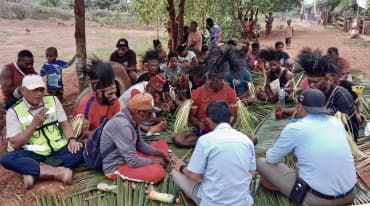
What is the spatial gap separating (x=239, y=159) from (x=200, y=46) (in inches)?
293

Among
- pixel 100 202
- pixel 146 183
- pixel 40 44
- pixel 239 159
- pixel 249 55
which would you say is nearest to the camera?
pixel 239 159

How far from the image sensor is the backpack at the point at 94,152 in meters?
3.96

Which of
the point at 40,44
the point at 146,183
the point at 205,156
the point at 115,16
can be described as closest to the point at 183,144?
the point at 146,183

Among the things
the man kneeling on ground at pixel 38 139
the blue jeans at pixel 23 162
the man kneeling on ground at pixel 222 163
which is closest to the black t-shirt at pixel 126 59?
the man kneeling on ground at pixel 38 139

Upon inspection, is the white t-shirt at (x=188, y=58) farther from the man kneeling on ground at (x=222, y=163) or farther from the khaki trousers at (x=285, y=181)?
the man kneeling on ground at (x=222, y=163)

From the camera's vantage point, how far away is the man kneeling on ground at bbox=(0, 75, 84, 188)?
12.5ft

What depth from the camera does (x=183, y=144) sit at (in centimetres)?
471

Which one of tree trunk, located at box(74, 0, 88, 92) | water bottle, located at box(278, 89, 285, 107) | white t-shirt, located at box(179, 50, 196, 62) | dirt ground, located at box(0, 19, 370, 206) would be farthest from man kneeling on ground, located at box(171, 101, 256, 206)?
white t-shirt, located at box(179, 50, 196, 62)

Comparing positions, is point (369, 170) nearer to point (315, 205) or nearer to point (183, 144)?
point (315, 205)

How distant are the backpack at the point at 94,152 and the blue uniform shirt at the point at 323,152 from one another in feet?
5.87

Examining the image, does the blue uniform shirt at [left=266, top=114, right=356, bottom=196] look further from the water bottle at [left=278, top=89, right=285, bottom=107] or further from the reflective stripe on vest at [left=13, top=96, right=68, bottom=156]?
the water bottle at [left=278, top=89, right=285, bottom=107]

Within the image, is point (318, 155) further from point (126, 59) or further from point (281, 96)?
point (126, 59)

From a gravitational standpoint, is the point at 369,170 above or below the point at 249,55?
below

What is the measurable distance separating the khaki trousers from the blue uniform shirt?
7cm
